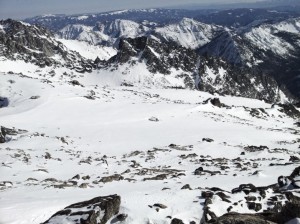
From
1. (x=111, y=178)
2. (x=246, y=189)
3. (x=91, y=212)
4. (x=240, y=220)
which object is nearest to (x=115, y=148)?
(x=111, y=178)

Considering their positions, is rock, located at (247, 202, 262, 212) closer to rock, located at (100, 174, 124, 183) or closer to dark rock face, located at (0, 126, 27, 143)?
rock, located at (100, 174, 124, 183)

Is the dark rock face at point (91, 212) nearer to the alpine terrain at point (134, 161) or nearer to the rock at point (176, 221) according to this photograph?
the alpine terrain at point (134, 161)

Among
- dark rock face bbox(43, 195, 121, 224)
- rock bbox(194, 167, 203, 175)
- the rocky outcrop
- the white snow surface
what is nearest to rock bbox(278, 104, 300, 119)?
the white snow surface

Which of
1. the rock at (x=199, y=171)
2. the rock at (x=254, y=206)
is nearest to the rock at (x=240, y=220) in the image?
the rock at (x=254, y=206)

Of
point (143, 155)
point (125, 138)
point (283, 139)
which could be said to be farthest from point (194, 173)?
point (283, 139)

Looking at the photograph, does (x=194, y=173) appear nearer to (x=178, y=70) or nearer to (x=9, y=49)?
(x=178, y=70)
